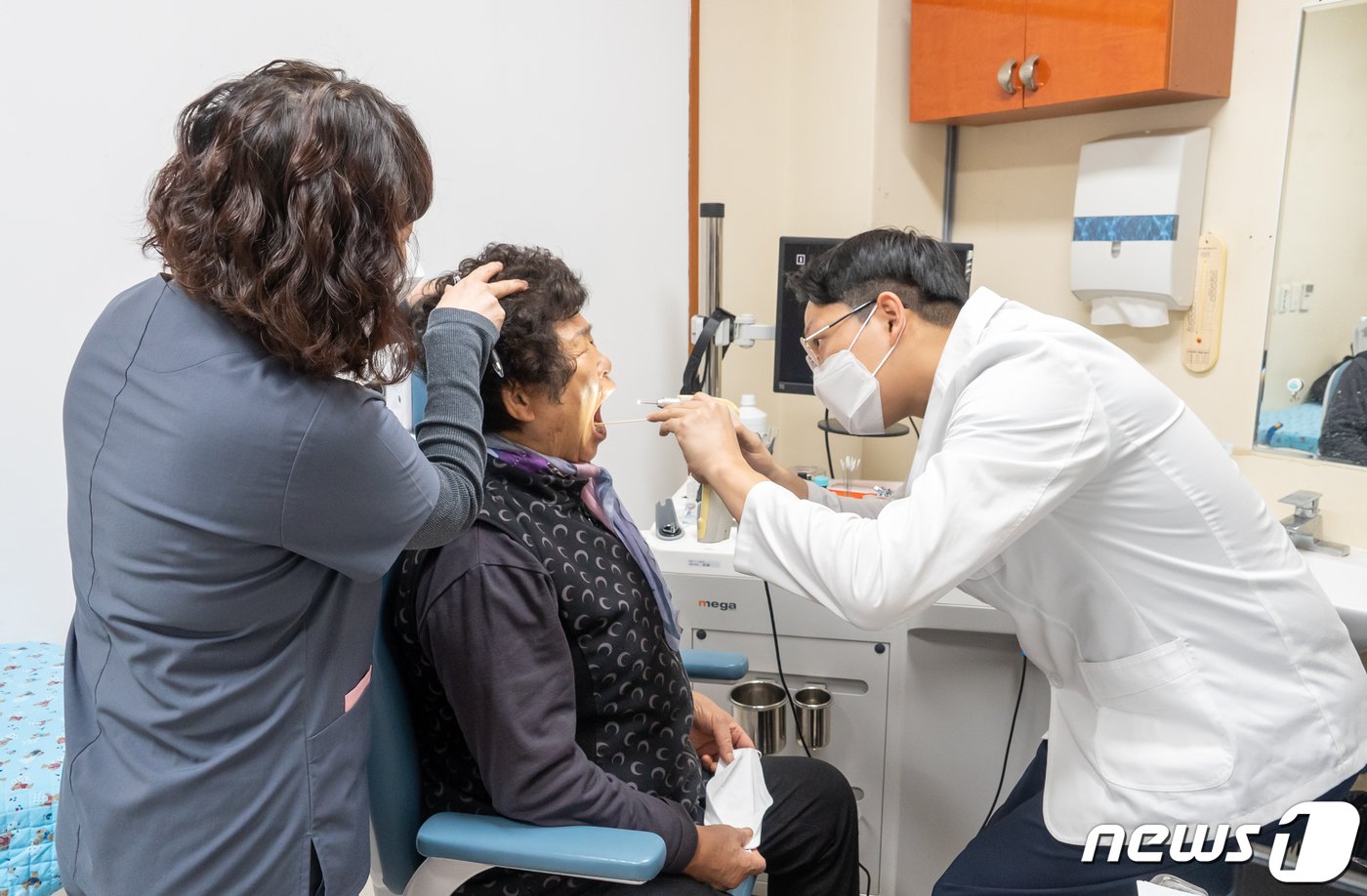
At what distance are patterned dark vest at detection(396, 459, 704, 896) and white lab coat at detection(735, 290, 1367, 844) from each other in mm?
196

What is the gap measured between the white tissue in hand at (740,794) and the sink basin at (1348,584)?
1.04 m

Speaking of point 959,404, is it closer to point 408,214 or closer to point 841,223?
point 408,214

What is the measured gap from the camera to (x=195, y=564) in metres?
0.87

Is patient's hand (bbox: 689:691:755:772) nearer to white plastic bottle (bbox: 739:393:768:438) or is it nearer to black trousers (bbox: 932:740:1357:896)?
black trousers (bbox: 932:740:1357:896)


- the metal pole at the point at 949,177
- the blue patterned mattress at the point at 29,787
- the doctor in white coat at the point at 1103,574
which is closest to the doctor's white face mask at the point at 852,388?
the doctor in white coat at the point at 1103,574

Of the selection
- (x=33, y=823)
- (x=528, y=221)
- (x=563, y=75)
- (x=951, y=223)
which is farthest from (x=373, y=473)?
(x=951, y=223)

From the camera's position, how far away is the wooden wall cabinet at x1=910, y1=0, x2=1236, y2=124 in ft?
6.73

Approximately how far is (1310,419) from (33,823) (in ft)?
7.89

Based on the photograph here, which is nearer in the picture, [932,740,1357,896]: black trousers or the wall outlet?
[932,740,1357,896]: black trousers

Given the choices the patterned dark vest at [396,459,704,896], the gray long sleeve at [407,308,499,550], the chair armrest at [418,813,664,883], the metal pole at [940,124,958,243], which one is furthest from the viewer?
the metal pole at [940,124,958,243]

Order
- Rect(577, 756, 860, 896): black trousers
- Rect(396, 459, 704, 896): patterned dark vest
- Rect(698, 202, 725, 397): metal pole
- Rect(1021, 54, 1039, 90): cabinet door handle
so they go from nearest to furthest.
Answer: Rect(396, 459, 704, 896): patterned dark vest → Rect(577, 756, 860, 896): black trousers → Rect(1021, 54, 1039, 90): cabinet door handle → Rect(698, 202, 725, 397): metal pole

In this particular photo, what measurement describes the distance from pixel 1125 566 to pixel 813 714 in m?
0.87

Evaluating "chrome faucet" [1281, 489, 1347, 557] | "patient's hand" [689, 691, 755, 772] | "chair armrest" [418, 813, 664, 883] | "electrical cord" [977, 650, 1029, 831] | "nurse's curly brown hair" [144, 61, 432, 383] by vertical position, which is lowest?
"electrical cord" [977, 650, 1029, 831]

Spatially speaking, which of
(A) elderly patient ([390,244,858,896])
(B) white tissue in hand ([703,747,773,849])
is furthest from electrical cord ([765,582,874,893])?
(A) elderly patient ([390,244,858,896])
